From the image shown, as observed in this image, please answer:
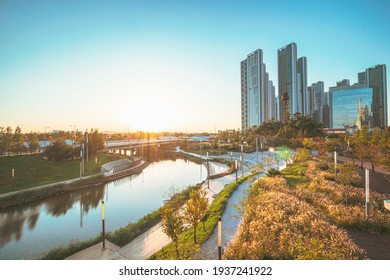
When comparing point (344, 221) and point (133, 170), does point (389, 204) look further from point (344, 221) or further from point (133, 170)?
point (133, 170)

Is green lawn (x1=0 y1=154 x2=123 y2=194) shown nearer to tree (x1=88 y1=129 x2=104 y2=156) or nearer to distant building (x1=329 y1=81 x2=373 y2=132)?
tree (x1=88 y1=129 x2=104 y2=156)

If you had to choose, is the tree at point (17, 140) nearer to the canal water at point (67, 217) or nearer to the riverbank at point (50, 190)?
the riverbank at point (50, 190)

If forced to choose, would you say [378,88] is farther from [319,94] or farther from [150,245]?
[150,245]

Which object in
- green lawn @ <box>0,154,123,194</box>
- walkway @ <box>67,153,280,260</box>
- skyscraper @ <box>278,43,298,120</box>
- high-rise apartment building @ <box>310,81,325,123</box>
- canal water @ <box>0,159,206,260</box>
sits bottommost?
canal water @ <box>0,159,206,260</box>

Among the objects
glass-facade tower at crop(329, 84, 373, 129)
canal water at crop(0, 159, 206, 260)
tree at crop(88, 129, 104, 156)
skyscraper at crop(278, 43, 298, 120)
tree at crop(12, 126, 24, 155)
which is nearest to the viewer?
glass-facade tower at crop(329, 84, 373, 129)

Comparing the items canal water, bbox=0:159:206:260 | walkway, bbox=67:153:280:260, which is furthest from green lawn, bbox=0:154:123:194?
walkway, bbox=67:153:280:260

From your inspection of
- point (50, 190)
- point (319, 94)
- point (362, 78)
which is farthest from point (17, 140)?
point (362, 78)
